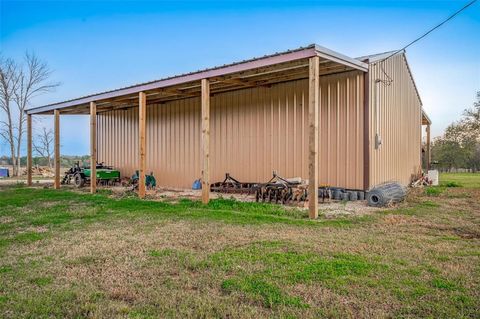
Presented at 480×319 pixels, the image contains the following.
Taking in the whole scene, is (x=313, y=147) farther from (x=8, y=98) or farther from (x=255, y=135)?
(x=8, y=98)

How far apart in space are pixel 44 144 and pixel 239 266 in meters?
28.9

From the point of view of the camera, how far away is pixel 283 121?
32.7 feet

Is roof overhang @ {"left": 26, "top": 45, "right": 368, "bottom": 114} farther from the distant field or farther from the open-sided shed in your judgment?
the distant field

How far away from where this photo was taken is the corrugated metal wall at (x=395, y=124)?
8.99m

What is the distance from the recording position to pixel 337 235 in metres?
4.82

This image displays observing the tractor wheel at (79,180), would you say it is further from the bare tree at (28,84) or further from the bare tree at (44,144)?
the bare tree at (44,144)

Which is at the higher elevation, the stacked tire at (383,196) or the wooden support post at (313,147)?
the wooden support post at (313,147)

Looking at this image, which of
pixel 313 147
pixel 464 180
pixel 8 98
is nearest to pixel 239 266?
pixel 313 147

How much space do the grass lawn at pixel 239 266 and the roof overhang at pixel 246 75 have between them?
318 cm

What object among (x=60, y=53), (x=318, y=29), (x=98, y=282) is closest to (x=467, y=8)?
(x=318, y=29)

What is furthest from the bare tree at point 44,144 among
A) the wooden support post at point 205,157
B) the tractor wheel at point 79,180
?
the wooden support post at point 205,157

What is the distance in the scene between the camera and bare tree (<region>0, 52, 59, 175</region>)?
23.4 metres

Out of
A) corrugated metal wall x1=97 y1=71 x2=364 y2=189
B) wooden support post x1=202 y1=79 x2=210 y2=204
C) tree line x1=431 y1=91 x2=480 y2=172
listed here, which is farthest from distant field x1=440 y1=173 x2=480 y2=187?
wooden support post x1=202 y1=79 x2=210 y2=204

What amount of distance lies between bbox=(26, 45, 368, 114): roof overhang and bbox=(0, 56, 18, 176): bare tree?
45.0ft
